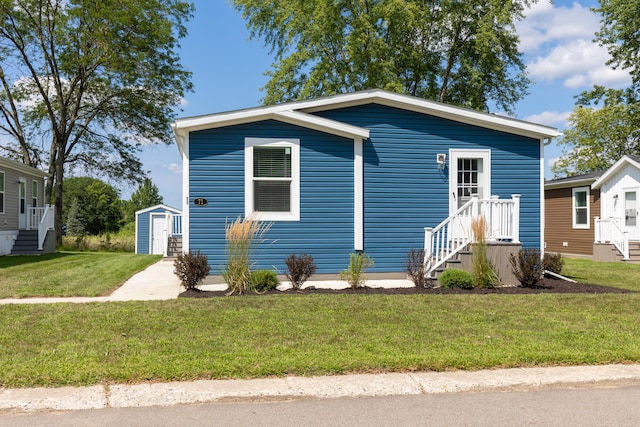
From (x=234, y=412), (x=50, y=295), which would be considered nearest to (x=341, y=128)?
(x=50, y=295)

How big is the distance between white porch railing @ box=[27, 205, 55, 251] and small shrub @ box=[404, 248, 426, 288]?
15.1 meters

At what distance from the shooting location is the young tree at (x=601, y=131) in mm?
31797

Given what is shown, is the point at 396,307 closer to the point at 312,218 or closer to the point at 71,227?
the point at 312,218

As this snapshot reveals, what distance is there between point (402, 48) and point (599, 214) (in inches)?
524

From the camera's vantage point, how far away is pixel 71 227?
46875 millimetres

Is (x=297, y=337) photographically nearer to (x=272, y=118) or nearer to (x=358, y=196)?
(x=358, y=196)

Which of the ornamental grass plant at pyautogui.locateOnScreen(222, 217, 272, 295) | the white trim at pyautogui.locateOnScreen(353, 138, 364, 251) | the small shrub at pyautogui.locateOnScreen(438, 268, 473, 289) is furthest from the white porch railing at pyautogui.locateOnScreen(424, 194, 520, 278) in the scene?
the ornamental grass plant at pyautogui.locateOnScreen(222, 217, 272, 295)

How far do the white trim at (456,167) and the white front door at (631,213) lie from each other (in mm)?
9214

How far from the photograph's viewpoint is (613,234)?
17.4 m

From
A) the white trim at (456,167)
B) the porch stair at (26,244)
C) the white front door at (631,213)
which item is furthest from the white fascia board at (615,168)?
the porch stair at (26,244)

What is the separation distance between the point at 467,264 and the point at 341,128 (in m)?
3.53

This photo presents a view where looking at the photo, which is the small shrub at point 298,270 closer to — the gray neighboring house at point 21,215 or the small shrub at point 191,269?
the small shrub at point 191,269

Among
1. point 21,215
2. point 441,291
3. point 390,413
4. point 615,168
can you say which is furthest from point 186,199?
point 615,168

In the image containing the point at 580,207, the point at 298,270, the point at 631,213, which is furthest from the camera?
the point at 580,207
